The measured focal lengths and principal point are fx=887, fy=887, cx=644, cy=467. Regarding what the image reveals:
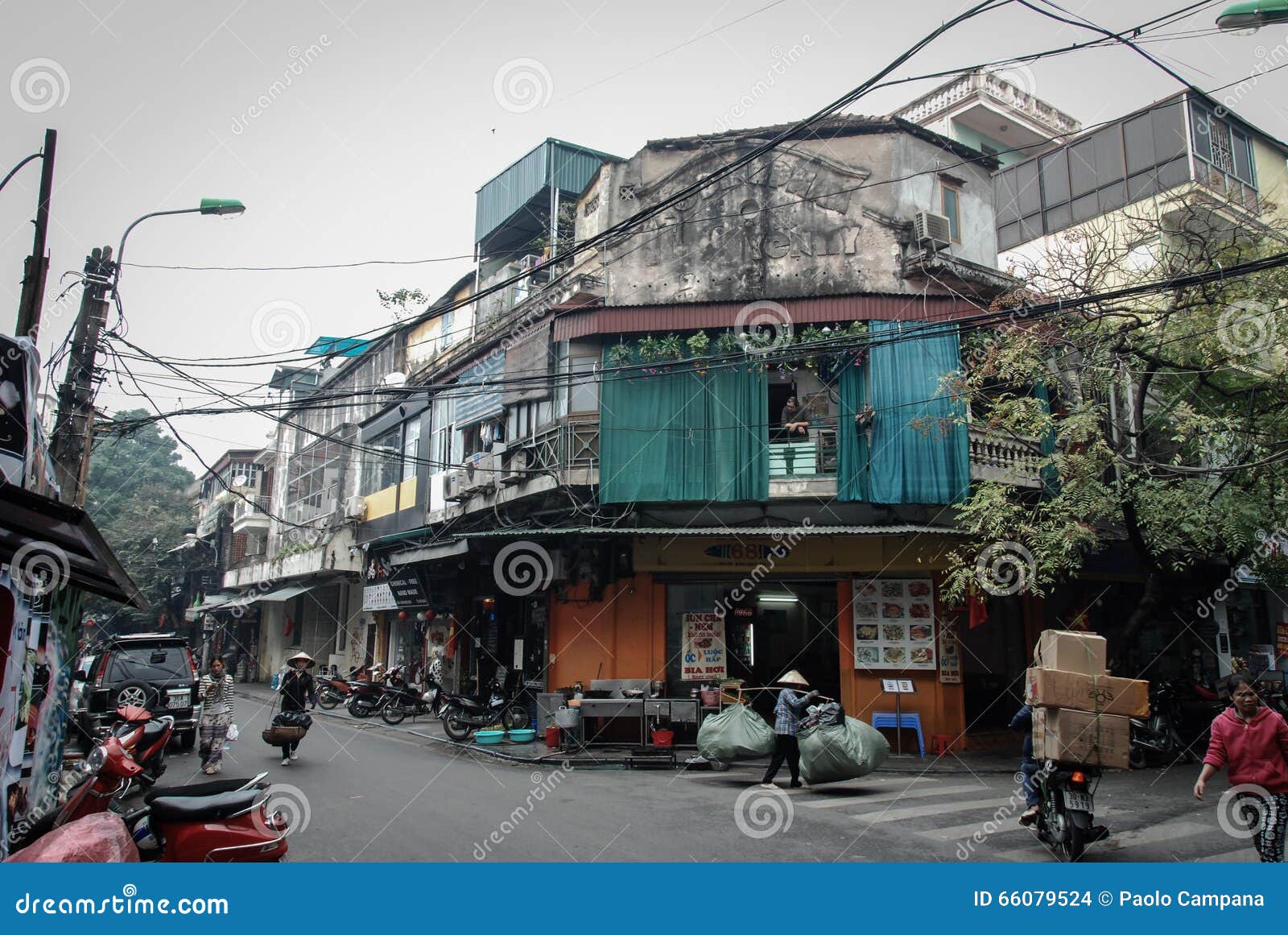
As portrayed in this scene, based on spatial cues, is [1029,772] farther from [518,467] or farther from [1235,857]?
[518,467]

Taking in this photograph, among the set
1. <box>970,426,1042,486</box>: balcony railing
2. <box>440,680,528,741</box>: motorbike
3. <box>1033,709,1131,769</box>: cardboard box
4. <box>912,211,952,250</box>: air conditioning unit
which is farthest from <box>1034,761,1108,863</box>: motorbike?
<box>912,211,952,250</box>: air conditioning unit

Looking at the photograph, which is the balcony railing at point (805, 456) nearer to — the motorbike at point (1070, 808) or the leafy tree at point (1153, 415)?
the leafy tree at point (1153, 415)

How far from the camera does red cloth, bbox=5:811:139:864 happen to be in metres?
5.00

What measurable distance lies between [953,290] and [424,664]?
51.9 feet

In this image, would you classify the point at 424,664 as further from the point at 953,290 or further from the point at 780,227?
the point at 953,290

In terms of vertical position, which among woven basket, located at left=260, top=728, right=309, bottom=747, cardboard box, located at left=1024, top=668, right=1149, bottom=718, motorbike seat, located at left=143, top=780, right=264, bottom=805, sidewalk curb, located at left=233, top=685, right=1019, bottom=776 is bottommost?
sidewalk curb, located at left=233, top=685, right=1019, bottom=776

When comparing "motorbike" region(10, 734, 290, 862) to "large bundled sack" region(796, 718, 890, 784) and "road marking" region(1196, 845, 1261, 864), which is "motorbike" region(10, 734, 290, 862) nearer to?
"large bundled sack" region(796, 718, 890, 784)

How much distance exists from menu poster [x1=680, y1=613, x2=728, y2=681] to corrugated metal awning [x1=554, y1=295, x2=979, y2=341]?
5421mm

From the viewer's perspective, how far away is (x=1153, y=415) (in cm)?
1344

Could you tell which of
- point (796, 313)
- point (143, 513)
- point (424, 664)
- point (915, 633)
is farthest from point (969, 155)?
point (143, 513)

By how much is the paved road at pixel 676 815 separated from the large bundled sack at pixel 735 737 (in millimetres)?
400

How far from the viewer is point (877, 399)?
599 inches

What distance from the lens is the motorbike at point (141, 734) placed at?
877 centimetres

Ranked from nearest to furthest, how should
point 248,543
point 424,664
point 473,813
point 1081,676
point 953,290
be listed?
1. point 1081,676
2. point 473,813
3. point 953,290
4. point 424,664
5. point 248,543
